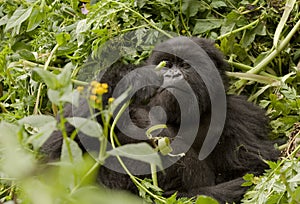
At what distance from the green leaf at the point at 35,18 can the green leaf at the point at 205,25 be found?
862 mm

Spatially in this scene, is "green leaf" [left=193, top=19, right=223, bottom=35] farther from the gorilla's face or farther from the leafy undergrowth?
the gorilla's face

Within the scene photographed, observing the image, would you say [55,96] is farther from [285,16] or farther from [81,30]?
[285,16]

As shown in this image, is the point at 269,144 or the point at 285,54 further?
the point at 285,54

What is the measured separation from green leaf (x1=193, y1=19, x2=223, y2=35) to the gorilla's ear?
0.35 meters

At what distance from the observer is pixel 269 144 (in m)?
3.37

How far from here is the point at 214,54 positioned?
10.9 ft

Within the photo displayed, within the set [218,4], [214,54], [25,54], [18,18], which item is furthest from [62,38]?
[218,4]

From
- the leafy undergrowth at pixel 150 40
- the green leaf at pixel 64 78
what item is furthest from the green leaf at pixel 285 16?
the green leaf at pixel 64 78

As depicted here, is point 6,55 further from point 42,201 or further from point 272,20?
point 42,201

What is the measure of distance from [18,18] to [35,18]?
4.7 inches

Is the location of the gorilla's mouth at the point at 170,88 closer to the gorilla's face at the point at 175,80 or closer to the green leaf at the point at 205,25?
the gorilla's face at the point at 175,80

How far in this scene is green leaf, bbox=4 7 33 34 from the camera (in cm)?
369

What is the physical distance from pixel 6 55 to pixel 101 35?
1.73ft

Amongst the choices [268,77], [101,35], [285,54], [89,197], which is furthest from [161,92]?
[89,197]
